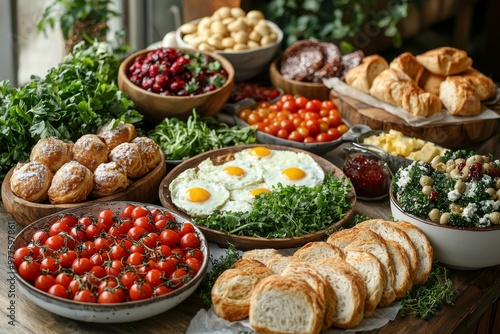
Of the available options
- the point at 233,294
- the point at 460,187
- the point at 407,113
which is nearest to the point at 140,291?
the point at 233,294

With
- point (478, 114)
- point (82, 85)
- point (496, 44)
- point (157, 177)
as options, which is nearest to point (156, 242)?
point (157, 177)

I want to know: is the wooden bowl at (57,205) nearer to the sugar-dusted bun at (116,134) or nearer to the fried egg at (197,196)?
the fried egg at (197,196)

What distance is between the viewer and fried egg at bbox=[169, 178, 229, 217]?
126 inches

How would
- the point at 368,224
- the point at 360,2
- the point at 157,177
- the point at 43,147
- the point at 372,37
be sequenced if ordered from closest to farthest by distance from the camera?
the point at 368,224, the point at 43,147, the point at 157,177, the point at 360,2, the point at 372,37

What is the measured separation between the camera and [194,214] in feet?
10.4

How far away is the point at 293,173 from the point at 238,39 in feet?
5.05

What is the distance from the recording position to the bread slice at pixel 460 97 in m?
4.00

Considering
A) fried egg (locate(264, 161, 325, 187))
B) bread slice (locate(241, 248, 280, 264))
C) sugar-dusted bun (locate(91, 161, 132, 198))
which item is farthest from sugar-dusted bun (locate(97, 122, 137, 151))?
bread slice (locate(241, 248, 280, 264))

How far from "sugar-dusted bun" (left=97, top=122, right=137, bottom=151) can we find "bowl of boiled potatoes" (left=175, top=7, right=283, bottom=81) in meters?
1.26

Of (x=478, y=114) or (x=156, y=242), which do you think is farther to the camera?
(x=478, y=114)

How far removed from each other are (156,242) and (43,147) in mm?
833

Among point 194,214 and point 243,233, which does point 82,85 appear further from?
point 243,233

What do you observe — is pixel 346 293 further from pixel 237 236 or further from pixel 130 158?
pixel 130 158

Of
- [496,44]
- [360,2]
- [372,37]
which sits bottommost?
[496,44]
